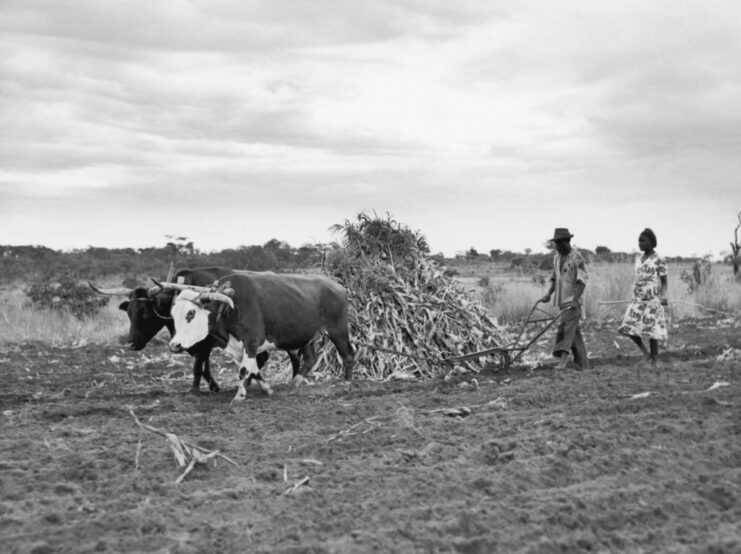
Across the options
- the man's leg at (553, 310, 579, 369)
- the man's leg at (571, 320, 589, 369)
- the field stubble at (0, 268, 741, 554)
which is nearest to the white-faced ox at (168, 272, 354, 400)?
the field stubble at (0, 268, 741, 554)

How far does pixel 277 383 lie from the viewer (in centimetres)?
1160

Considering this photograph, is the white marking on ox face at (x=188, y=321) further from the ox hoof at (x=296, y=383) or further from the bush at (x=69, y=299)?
the bush at (x=69, y=299)

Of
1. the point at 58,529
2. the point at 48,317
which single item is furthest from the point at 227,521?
the point at 48,317

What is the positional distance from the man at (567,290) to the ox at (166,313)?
3653 mm

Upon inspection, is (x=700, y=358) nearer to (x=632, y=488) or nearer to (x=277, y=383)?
(x=277, y=383)

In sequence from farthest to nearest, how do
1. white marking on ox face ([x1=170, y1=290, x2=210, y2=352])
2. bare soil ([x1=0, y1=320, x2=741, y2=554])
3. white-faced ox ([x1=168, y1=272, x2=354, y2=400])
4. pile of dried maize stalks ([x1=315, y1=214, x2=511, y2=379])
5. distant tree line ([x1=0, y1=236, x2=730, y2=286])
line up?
distant tree line ([x1=0, y1=236, x2=730, y2=286]) → pile of dried maize stalks ([x1=315, y1=214, x2=511, y2=379]) → white-faced ox ([x1=168, y1=272, x2=354, y2=400]) → white marking on ox face ([x1=170, y1=290, x2=210, y2=352]) → bare soil ([x1=0, y1=320, x2=741, y2=554])

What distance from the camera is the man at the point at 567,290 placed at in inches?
416

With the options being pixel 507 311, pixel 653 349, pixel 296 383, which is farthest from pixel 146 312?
pixel 507 311

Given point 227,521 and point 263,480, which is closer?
point 227,521

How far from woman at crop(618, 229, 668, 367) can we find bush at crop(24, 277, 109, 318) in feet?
45.0

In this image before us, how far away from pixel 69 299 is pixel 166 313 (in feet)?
37.4

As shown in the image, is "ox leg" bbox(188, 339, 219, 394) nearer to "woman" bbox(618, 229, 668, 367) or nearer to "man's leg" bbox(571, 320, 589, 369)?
"man's leg" bbox(571, 320, 589, 369)

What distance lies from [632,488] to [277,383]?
6845 mm

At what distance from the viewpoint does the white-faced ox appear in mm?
9508
